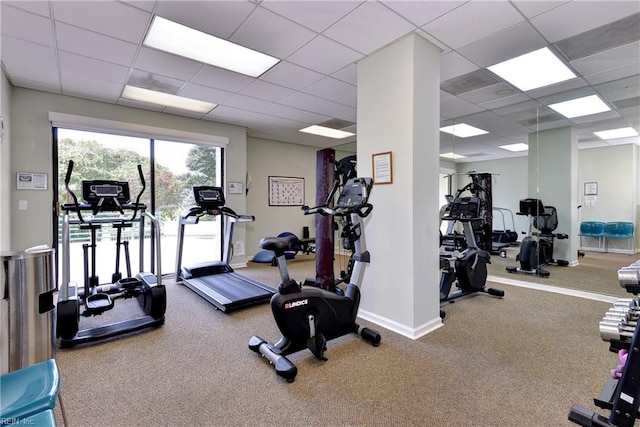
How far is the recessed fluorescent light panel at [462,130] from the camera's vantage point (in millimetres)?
5449

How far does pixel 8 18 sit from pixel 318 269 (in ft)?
13.3

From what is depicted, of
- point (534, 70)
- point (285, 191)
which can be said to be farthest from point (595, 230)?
point (285, 191)

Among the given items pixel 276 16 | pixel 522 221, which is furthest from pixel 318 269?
pixel 522 221

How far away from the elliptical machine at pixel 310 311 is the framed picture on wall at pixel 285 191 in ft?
14.9

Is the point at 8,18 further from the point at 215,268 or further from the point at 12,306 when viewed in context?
the point at 215,268

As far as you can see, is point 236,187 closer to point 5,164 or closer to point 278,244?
point 5,164

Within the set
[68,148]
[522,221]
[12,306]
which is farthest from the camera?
[522,221]

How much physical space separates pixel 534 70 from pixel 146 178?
18.8 feet

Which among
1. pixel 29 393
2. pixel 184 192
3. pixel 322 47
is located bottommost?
pixel 29 393

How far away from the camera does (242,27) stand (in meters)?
2.66

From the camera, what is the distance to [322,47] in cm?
298

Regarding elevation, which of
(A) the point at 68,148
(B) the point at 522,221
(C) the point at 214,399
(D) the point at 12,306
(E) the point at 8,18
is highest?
(E) the point at 8,18

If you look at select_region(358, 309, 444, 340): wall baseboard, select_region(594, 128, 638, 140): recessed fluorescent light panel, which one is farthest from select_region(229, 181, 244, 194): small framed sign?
select_region(594, 128, 638, 140): recessed fluorescent light panel

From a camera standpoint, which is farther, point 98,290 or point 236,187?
point 236,187
